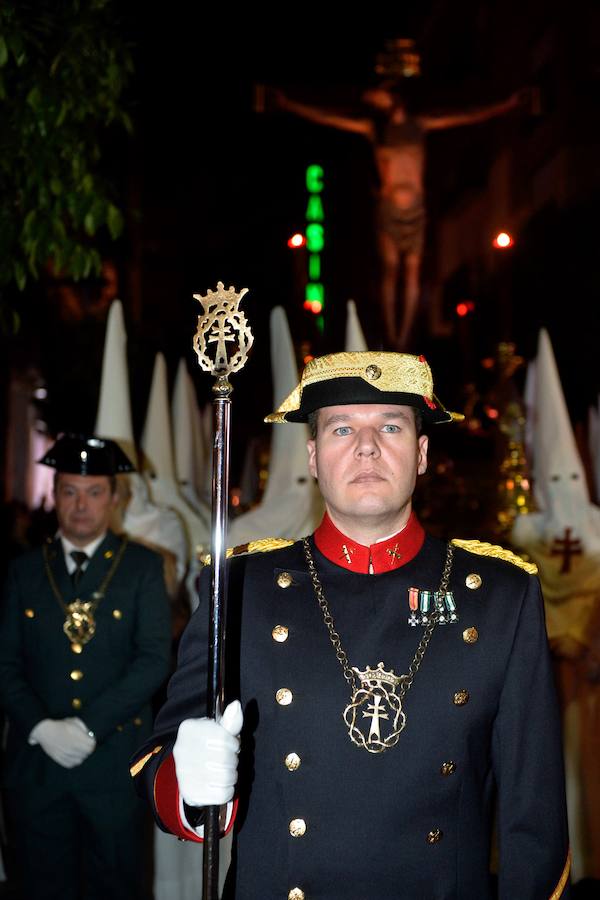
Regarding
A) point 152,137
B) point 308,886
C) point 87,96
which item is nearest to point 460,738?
point 308,886

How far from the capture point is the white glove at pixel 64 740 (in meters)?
3.79

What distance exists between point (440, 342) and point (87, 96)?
6.07m

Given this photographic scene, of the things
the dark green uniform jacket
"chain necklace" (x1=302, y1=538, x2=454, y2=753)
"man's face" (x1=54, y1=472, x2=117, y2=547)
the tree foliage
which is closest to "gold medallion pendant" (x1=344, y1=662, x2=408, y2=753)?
"chain necklace" (x1=302, y1=538, x2=454, y2=753)

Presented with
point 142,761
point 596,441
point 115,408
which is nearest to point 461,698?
point 142,761

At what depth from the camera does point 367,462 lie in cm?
227

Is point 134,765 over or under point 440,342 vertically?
under

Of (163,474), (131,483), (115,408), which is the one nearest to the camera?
(131,483)

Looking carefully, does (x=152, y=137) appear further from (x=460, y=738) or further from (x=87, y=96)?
(x=460, y=738)

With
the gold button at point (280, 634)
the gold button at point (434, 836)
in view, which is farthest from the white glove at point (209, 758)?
the gold button at point (434, 836)

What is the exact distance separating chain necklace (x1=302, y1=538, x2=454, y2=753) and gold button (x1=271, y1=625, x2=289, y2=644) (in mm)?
93

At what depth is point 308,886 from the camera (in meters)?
2.14

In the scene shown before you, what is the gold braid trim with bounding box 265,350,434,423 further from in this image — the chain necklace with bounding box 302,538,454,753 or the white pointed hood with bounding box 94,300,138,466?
the white pointed hood with bounding box 94,300,138,466

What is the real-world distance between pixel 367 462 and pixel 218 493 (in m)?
0.40

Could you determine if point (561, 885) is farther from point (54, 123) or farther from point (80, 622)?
point (54, 123)
